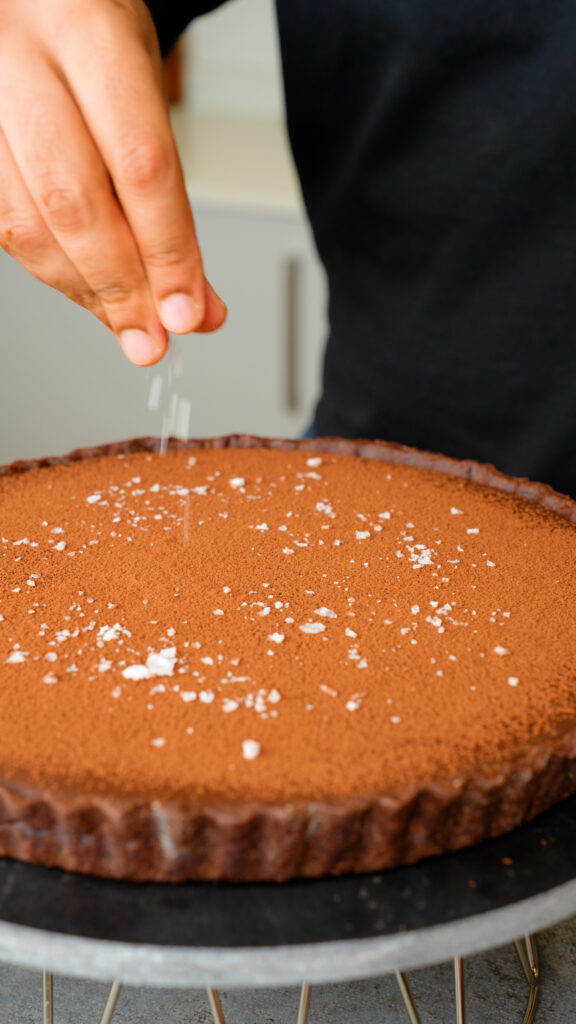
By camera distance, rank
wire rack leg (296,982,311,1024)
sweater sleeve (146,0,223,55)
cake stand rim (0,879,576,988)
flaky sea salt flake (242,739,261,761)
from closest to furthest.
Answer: cake stand rim (0,879,576,988)
flaky sea salt flake (242,739,261,761)
wire rack leg (296,982,311,1024)
sweater sleeve (146,0,223,55)

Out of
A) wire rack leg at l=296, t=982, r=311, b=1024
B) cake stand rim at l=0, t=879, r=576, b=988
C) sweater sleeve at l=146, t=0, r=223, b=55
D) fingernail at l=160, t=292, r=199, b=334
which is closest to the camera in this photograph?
cake stand rim at l=0, t=879, r=576, b=988

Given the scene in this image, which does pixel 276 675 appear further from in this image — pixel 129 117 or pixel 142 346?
pixel 129 117

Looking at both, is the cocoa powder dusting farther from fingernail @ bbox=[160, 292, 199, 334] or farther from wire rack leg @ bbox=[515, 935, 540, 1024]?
wire rack leg @ bbox=[515, 935, 540, 1024]

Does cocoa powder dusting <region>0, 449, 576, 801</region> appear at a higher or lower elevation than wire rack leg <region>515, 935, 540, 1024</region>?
higher

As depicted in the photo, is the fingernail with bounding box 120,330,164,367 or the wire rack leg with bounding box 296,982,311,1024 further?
the fingernail with bounding box 120,330,164,367

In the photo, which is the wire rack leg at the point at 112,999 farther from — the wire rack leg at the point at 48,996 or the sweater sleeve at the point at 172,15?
the sweater sleeve at the point at 172,15

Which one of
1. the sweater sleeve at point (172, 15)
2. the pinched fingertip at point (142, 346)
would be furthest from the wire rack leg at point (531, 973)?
the sweater sleeve at point (172, 15)

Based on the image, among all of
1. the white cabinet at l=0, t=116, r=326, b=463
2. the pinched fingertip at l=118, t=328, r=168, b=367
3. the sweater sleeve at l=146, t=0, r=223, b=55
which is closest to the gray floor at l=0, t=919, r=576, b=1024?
the pinched fingertip at l=118, t=328, r=168, b=367
